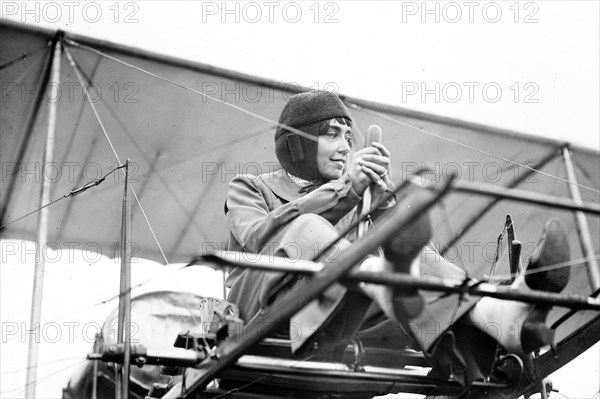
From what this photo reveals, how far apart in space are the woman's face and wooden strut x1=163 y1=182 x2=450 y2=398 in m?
1.07

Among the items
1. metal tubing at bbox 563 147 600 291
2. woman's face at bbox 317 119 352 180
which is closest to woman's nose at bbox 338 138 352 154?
woman's face at bbox 317 119 352 180

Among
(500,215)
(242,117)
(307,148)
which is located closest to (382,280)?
(307,148)

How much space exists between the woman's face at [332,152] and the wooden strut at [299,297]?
107 cm

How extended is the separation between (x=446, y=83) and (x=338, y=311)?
12.4ft

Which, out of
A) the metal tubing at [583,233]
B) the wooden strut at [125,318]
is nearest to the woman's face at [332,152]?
the wooden strut at [125,318]

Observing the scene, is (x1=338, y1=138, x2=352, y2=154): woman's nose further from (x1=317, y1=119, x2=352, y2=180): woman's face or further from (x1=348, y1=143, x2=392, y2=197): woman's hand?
(x1=348, y1=143, x2=392, y2=197): woman's hand

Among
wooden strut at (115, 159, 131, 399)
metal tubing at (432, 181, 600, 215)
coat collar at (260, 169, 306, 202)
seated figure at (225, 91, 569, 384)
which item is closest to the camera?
metal tubing at (432, 181, 600, 215)

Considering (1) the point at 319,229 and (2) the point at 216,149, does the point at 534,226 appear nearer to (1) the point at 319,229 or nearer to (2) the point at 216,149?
(2) the point at 216,149

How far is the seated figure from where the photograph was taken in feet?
9.59

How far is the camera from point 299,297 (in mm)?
2795

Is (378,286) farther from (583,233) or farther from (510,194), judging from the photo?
(583,233)

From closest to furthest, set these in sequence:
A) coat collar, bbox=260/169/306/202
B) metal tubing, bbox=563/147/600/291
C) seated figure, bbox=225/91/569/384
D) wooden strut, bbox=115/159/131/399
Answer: seated figure, bbox=225/91/569/384 < wooden strut, bbox=115/159/131/399 < coat collar, bbox=260/169/306/202 < metal tubing, bbox=563/147/600/291

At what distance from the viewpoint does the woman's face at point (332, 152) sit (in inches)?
162

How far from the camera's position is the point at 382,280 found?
8.82ft
